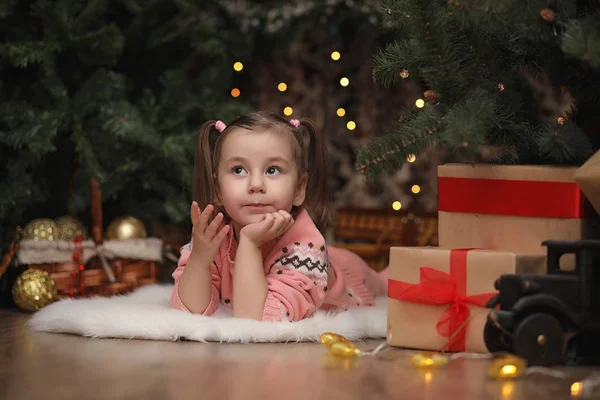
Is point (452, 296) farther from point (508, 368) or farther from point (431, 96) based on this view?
point (431, 96)

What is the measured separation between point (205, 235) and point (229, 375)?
44cm

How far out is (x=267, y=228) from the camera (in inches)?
71.4

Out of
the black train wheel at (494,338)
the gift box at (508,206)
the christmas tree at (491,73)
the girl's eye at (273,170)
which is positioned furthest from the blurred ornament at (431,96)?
the black train wheel at (494,338)

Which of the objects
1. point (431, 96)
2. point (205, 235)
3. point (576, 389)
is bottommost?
point (576, 389)

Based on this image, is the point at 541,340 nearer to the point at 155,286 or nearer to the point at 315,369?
the point at 315,369

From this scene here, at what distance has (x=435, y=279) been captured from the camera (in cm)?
162

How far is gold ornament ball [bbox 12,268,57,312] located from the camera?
2232mm

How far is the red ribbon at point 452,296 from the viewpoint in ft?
5.26

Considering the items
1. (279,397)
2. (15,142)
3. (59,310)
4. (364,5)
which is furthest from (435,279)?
(364,5)

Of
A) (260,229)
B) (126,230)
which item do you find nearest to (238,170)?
(260,229)

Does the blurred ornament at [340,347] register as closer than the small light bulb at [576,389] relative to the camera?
No

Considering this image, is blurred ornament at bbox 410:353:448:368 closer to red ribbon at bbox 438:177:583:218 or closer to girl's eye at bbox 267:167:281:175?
red ribbon at bbox 438:177:583:218

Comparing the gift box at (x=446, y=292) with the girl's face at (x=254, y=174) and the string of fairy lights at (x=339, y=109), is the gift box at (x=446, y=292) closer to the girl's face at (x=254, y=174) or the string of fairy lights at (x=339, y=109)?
the girl's face at (x=254, y=174)

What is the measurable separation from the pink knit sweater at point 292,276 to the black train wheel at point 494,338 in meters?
0.48
